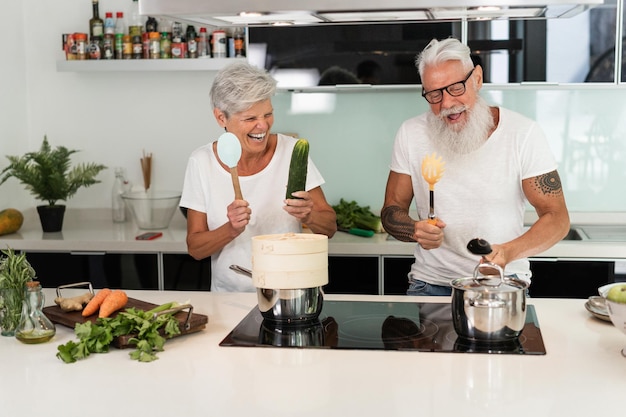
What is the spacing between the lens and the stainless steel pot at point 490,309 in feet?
6.75

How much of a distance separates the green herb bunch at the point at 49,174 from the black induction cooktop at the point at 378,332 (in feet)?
7.28

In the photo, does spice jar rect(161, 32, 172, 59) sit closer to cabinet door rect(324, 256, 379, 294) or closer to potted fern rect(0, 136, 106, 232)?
potted fern rect(0, 136, 106, 232)

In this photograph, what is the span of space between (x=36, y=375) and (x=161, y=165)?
113 inches

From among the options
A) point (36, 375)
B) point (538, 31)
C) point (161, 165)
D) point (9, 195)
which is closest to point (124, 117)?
point (161, 165)

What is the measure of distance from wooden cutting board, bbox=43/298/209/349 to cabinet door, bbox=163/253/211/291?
61.8 inches

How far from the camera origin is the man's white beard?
9.21ft

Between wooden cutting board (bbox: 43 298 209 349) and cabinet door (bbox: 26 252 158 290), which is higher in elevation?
wooden cutting board (bbox: 43 298 209 349)

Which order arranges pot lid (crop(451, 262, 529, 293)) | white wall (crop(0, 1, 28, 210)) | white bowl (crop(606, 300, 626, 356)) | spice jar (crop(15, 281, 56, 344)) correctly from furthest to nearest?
1. white wall (crop(0, 1, 28, 210))
2. spice jar (crop(15, 281, 56, 344))
3. pot lid (crop(451, 262, 529, 293))
4. white bowl (crop(606, 300, 626, 356))

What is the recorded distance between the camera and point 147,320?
7.00ft

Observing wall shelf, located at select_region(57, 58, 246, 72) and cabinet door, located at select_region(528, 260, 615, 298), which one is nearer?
cabinet door, located at select_region(528, 260, 615, 298)

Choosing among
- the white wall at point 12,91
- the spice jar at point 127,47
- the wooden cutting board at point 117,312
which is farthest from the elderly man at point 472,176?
the white wall at point 12,91

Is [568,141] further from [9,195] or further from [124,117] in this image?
[9,195]

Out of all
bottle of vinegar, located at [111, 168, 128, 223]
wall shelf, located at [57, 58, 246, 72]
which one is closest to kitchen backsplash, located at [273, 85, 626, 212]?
wall shelf, located at [57, 58, 246, 72]

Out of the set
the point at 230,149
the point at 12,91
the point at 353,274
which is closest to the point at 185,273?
the point at 353,274
